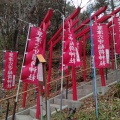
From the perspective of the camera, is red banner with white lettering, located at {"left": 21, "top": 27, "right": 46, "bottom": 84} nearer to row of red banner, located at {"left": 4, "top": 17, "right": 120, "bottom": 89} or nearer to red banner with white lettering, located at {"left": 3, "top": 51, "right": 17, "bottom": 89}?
row of red banner, located at {"left": 4, "top": 17, "right": 120, "bottom": 89}

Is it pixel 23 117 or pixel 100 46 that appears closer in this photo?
pixel 100 46

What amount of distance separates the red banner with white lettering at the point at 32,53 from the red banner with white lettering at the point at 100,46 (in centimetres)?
177

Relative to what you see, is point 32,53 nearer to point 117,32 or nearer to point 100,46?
point 100,46

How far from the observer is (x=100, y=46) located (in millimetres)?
6961

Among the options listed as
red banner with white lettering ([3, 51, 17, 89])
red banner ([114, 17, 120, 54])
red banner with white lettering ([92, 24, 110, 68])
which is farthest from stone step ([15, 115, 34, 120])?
red banner ([114, 17, 120, 54])

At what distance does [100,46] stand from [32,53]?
221 cm

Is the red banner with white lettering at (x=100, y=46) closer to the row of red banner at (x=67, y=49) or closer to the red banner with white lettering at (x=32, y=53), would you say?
the row of red banner at (x=67, y=49)

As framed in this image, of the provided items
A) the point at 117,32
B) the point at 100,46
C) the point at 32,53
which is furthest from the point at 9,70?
the point at 117,32

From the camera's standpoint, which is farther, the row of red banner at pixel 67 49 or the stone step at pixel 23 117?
the stone step at pixel 23 117

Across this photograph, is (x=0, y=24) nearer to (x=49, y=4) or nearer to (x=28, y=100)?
(x=49, y=4)

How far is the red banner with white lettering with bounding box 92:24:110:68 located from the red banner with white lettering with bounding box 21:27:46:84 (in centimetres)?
177

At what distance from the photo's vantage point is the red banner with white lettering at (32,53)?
6.48 metres

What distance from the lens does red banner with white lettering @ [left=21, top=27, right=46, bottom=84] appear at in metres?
6.48

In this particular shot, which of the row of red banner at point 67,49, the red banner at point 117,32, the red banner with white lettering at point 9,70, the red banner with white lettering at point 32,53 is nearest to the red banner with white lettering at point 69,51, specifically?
the row of red banner at point 67,49
